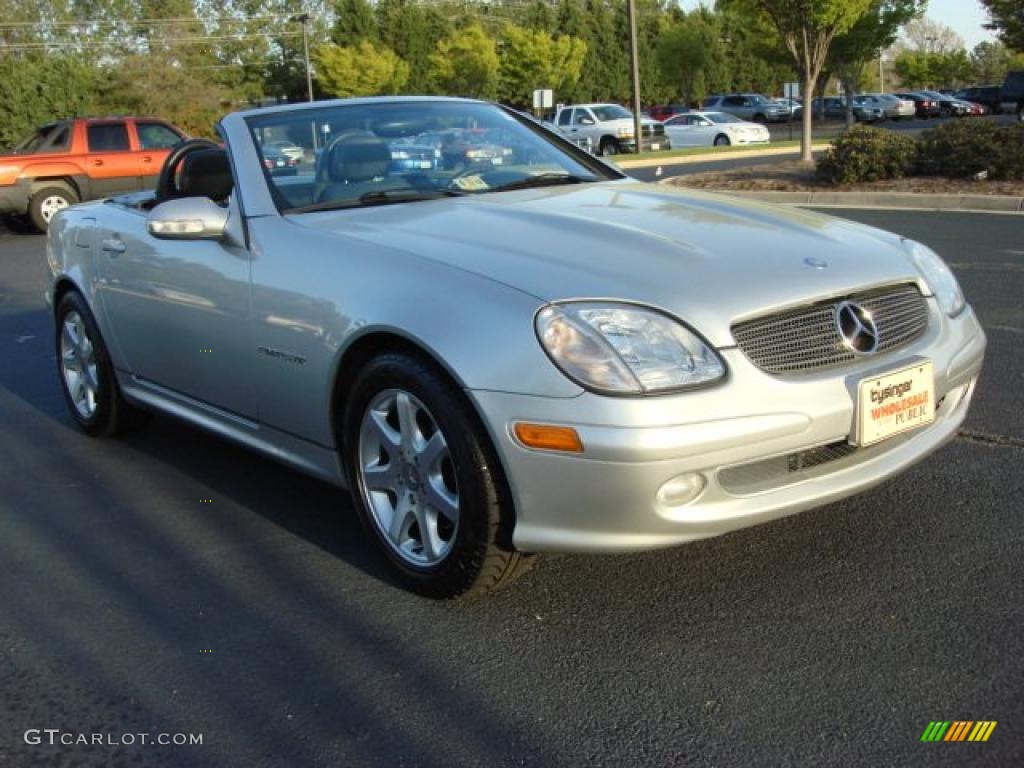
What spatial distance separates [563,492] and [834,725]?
84cm

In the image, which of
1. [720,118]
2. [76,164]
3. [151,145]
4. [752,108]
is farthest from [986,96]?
[76,164]

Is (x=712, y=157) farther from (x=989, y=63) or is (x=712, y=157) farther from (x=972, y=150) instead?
(x=989, y=63)

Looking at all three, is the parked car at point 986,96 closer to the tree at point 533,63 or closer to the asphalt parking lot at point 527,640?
the tree at point 533,63

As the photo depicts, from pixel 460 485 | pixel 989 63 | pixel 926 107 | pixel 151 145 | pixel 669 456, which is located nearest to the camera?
pixel 669 456

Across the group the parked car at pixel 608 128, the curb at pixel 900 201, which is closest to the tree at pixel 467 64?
the parked car at pixel 608 128

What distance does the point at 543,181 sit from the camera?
4.20 m

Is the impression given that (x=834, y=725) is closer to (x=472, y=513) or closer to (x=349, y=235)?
(x=472, y=513)

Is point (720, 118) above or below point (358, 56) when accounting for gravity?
below

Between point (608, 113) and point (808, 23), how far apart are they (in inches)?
594

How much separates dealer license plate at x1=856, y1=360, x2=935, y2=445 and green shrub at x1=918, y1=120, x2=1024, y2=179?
36.8 ft

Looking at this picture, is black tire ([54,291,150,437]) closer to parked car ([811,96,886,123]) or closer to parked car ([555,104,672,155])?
parked car ([555,104,672,155])

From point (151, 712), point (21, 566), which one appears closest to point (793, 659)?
point (151, 712)

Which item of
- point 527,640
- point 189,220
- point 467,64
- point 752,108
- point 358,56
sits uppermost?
point 358,56

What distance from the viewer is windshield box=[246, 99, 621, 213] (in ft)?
12.7
